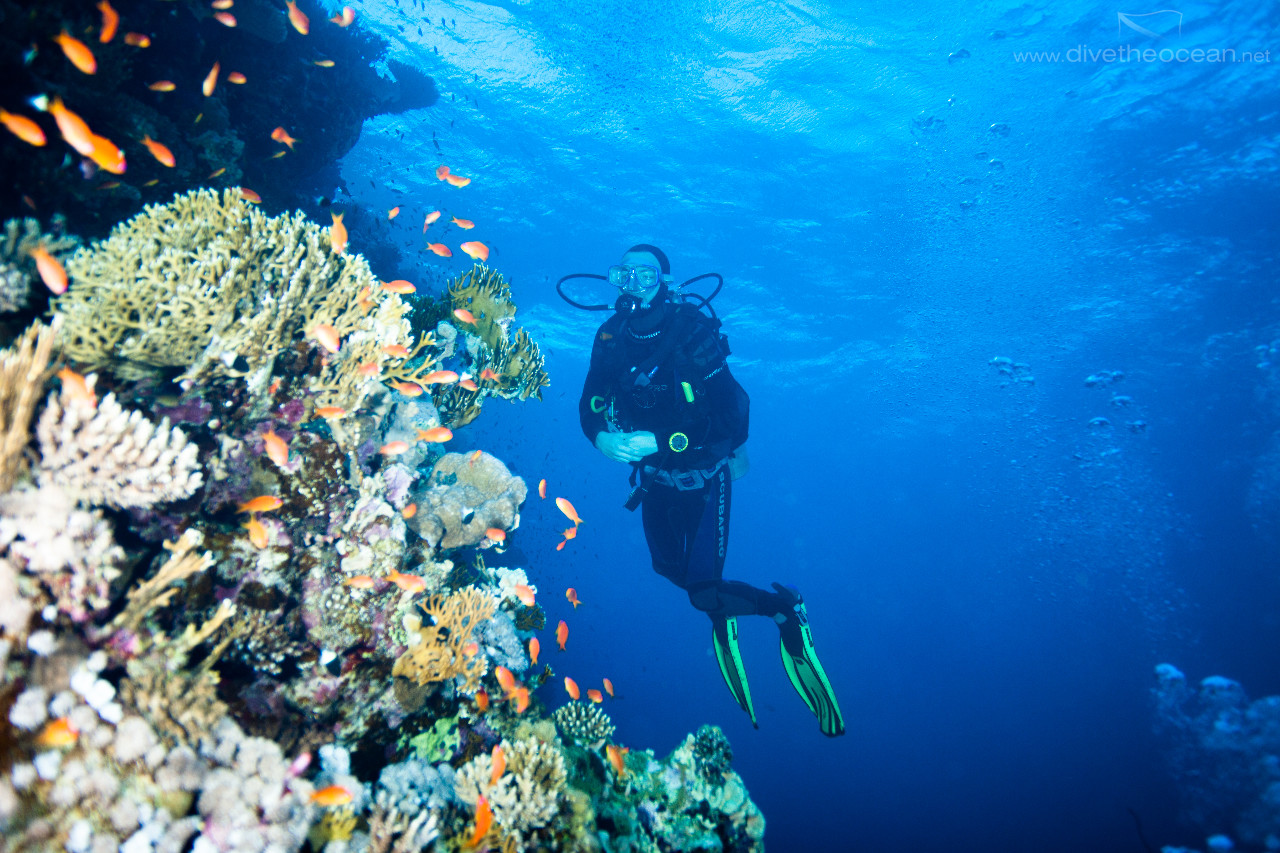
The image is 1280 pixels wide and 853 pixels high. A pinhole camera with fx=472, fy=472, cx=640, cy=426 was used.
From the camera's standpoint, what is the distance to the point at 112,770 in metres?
1.77

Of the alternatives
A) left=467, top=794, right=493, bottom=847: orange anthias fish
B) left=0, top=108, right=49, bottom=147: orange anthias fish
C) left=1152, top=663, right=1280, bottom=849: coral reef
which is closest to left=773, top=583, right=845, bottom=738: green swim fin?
left=467, top=794, right=493, bottom=847: orange anthias fish

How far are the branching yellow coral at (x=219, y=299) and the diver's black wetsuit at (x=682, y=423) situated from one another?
3.54 meters

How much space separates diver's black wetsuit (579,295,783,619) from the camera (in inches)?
269

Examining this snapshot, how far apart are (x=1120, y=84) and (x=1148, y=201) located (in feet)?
18.9

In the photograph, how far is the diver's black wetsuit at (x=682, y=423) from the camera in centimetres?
682

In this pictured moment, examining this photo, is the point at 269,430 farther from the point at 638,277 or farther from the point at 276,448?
the point at 638,277

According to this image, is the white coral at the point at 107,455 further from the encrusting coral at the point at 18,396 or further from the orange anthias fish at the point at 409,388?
the orange anthias fish at the point at 409,388

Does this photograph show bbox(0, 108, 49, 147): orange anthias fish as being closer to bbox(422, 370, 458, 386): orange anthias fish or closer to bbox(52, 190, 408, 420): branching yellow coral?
bbox(52, 190, 408, 420): branching yellow coral

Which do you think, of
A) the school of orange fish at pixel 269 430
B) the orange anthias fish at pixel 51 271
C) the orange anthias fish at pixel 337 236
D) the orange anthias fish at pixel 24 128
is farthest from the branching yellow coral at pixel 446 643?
the orange anthias fish at pixel 24 128

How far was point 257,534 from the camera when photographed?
2.93 m

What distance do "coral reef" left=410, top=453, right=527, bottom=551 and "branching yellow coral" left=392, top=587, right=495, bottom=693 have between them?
67cm

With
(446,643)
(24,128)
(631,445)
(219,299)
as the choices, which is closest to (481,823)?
(446,643)

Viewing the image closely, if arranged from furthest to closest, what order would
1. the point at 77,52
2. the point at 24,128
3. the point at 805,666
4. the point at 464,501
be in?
the point at 805,666 < the point at 464,501 < the point at 77,52 < the point at 24,128

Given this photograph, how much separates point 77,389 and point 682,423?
5.80 meters
